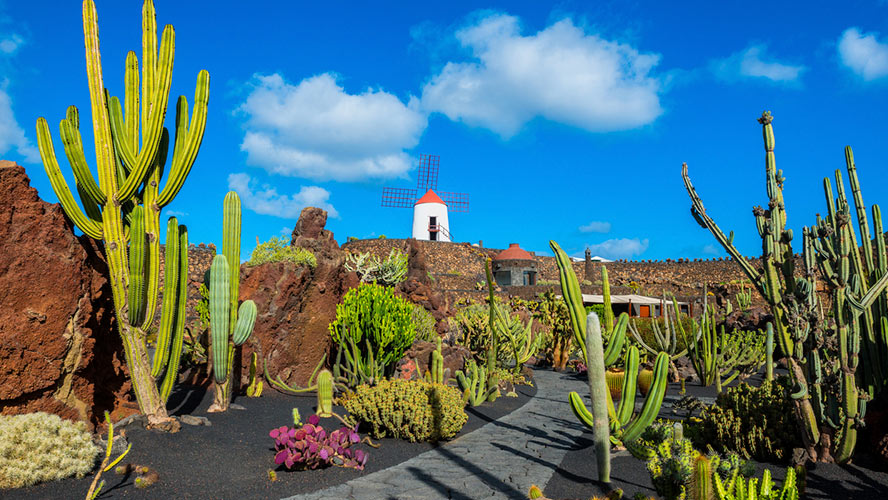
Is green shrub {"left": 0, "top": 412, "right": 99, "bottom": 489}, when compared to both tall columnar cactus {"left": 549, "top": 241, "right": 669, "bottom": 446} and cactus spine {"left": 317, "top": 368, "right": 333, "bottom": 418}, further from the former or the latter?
tall columnar cactus {"left": 549, "top": 241, "right": 669, "bottom": 446}

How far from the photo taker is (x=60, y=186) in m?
5.72

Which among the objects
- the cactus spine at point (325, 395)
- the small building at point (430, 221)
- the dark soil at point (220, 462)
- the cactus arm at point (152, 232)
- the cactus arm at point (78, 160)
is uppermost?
the small building at point (430, 221)

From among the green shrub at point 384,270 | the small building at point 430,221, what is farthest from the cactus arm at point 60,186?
the small building at point 430,221

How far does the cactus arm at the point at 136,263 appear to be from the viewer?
5.83m

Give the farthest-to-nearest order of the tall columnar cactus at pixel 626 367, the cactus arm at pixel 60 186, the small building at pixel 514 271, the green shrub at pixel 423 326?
1. the small building at pixel 514 271
2. the green shrub at pixel 423 326
3. the cactus arm at pixel 60 186
4. the tall columnar cactus at pixel 626 367

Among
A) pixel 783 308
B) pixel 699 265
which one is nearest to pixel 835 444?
pixel 783 308

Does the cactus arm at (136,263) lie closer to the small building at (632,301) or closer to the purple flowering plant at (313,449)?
the purple flowering plant at (313,449)

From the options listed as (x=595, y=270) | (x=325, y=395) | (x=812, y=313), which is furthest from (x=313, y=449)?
(x=595, y=270)

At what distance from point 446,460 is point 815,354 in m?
3.59

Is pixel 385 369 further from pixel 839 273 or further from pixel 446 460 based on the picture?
pixel 839 273

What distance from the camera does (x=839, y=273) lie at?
4.83m

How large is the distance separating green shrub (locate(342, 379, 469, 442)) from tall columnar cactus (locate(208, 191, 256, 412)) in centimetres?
177

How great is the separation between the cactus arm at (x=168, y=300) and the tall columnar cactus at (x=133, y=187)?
0.04ft

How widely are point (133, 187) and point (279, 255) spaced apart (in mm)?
4191
